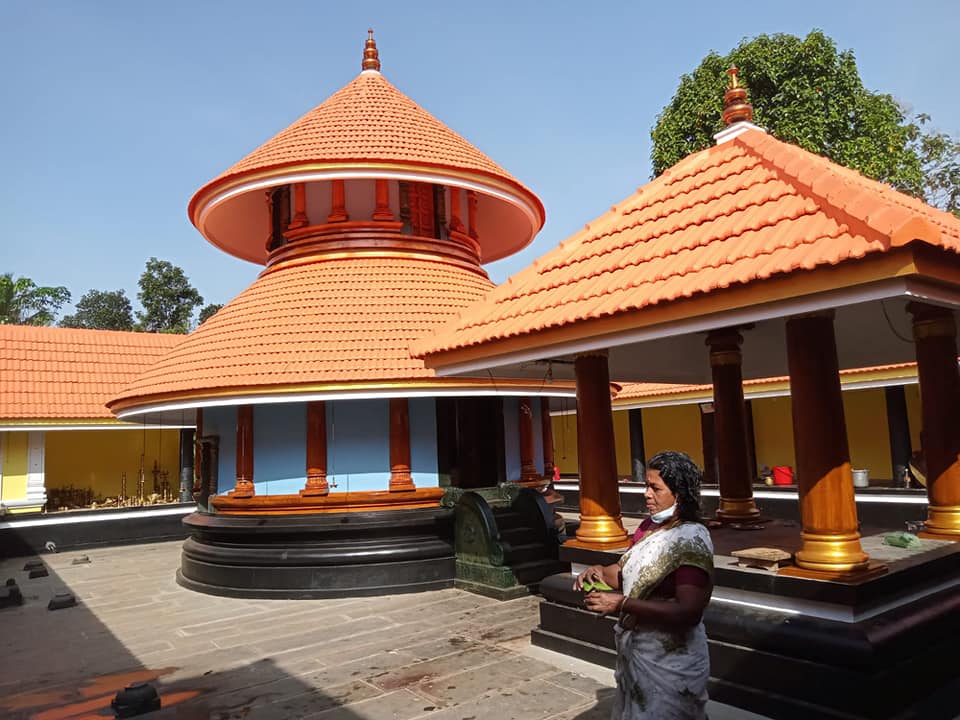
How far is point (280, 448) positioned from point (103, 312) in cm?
6222

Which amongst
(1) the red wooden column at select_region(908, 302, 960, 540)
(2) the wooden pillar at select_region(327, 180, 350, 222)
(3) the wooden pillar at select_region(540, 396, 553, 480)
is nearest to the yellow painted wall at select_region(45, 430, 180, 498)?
(2) the wooden pillar at select_region(327, 180, 350, 222)

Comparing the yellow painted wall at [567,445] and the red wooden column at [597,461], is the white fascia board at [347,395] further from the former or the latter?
the yellow painted wall at [567,445]

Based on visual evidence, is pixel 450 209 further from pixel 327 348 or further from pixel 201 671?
pixel 201 671

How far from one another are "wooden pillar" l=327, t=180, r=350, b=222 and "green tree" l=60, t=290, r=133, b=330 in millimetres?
57624

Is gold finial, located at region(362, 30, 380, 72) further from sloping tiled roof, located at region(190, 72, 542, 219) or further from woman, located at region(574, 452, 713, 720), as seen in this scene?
woman, located at region(574, 452, 713, 720)

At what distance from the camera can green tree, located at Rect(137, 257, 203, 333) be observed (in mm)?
45562

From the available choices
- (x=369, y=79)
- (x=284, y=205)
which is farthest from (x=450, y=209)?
(x=369, y=79)

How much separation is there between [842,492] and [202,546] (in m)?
8.43

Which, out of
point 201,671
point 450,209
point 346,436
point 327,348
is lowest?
point 201,671

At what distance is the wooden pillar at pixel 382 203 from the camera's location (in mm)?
11258

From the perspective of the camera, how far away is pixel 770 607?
4609mm

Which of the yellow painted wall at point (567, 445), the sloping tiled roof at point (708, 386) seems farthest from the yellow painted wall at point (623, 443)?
the sloping tiled roof at point (708, 386)

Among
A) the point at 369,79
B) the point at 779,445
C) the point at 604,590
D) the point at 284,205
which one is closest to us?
the point at 604,590

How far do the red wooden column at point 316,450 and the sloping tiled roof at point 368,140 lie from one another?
12.6 feet
